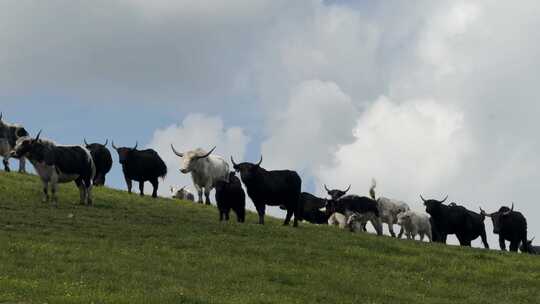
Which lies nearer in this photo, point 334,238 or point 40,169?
point 334,238

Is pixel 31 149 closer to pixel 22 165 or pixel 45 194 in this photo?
pixel 45 194

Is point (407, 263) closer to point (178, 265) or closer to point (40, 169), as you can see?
point (178, 265)

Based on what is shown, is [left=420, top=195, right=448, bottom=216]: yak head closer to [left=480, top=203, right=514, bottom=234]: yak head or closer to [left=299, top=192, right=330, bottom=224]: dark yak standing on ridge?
[left=480, top=203, right=514, bottom=234]: yak head

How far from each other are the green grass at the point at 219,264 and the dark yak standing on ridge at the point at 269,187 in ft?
8.67

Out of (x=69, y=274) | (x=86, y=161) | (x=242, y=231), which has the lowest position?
(x=69, y=274)

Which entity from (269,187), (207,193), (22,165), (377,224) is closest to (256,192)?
(269,187)

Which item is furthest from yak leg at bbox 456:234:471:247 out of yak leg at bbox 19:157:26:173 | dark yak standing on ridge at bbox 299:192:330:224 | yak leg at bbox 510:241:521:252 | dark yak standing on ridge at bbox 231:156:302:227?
yak leg at bbox 19:157:26:173

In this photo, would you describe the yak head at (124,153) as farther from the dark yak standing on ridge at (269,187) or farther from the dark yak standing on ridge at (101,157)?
the dark yak standing on ridge at (269,187)

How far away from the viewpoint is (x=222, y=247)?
79.0 feet

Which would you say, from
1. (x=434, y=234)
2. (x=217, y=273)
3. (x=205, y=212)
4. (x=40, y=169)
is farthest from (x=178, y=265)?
(x=434, y=234)

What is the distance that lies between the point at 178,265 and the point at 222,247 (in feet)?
Answer: 10.3

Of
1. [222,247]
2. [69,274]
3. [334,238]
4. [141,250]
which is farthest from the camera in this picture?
[334,238]

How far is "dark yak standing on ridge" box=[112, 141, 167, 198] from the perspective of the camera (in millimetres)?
40469

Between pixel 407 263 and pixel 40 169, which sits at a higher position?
pixel 40 169
